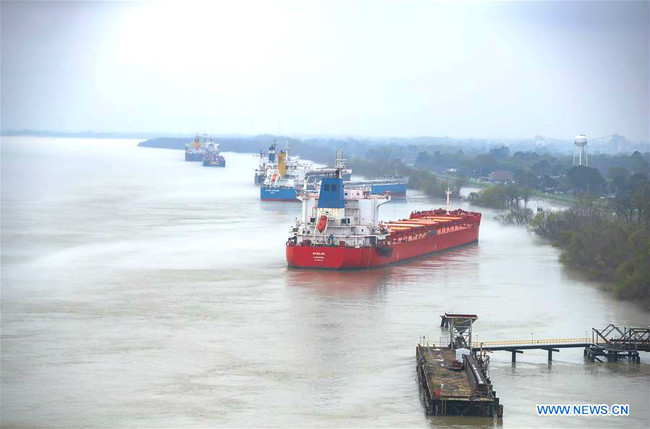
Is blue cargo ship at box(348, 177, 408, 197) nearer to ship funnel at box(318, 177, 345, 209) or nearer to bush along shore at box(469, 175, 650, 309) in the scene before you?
bush along shore at box(469, 175, 650, 309)

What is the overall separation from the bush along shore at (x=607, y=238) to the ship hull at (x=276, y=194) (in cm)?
1006

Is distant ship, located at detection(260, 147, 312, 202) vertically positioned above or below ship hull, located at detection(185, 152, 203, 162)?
above

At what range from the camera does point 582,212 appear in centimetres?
3441

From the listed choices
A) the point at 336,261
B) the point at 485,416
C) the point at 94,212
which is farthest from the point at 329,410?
the point at 94,212

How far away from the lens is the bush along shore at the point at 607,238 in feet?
71.3

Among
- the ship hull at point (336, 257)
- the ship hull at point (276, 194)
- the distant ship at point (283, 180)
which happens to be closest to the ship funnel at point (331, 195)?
the ship hull at point (336, 257)

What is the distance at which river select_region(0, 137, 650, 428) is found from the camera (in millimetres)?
14008

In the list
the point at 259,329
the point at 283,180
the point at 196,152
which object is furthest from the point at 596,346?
the point at 196,152

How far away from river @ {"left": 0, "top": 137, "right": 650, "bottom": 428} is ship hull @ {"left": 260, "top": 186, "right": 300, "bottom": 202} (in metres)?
14.4

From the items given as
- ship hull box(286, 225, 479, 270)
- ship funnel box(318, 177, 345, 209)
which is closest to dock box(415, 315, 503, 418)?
ship hull box(286, 225, 479, 270)

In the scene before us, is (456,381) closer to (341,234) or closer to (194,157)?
(341,234)

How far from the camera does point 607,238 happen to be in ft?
85.4

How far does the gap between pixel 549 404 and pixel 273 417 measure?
3.28 m

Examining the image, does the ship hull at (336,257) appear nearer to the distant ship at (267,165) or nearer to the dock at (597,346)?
the dock at (597,346)
